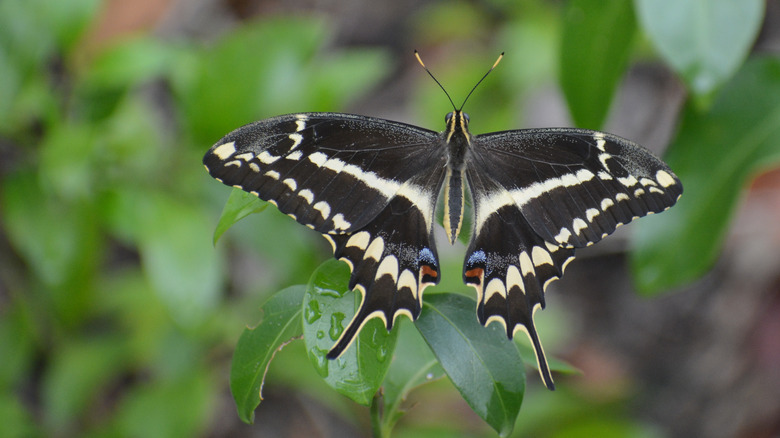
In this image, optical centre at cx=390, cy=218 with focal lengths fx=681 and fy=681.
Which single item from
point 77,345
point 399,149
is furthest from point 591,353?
point 77,345

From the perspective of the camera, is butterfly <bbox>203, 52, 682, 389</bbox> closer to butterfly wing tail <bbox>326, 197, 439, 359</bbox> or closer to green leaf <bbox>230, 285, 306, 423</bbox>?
butterfly wing tail <bbox>326, 197, 439, 359</bbox>

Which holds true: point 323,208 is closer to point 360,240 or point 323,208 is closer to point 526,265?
point 360,240

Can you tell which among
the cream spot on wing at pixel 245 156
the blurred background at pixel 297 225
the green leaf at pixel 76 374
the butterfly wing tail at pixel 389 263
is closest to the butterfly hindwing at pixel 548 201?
the butterfly wing tail at pixel 389 263

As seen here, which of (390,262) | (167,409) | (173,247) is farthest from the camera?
(167,409)

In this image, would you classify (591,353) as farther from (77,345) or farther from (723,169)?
(77,345)

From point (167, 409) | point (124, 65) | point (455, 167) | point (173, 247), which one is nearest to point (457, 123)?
point (455, 167)

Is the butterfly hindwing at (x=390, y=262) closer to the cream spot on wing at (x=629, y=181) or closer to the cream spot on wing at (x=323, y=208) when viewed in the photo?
the cream spot on wing at (x=323, y=208)
